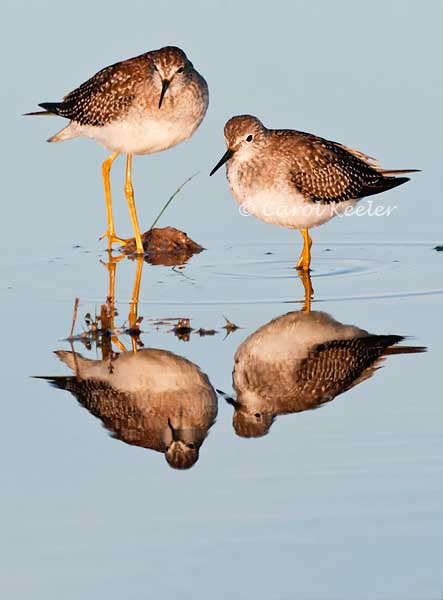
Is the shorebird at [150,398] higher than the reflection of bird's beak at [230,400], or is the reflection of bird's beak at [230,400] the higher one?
the reflection of bird's beak at [230,400]

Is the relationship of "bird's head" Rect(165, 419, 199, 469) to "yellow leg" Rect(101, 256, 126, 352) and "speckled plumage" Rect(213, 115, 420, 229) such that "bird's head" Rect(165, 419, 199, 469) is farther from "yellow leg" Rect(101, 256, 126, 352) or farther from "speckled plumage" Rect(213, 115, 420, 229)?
"speckled plumage" Rect(213, 115, 420, 229)

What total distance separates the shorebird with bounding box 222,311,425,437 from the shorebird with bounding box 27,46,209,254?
3.74 meters

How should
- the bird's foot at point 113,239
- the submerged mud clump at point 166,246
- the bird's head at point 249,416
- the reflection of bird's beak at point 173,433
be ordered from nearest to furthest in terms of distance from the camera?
the reflection of bird's beak at point 173,433 → the bird's head at point 249,416 → the submerged mud clump at point 166,246 → the bird's foot at point 113,239

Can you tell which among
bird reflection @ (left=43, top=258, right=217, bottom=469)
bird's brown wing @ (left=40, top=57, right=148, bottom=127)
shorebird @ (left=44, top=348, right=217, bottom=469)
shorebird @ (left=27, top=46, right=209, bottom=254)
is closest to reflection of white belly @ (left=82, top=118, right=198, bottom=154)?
shorebird @ (left=27, top=46, right=209, bottom=254)

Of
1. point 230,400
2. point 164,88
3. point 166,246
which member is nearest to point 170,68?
point 164,88

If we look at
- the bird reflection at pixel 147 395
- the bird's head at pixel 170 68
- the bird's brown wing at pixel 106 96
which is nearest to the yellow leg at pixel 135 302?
the bird reflection at pixel 147 395

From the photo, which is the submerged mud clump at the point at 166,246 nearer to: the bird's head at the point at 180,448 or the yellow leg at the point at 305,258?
the yellow leg at the point at 305,258

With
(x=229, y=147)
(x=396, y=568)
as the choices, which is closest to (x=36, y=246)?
(x=229, y=147)

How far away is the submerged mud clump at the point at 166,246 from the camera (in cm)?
1353

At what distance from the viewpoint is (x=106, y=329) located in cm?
1031

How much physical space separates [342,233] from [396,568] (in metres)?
8.20

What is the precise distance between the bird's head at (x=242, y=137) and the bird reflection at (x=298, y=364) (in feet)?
8.53

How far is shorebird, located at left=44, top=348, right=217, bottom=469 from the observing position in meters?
8.13

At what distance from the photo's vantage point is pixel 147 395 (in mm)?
8844
